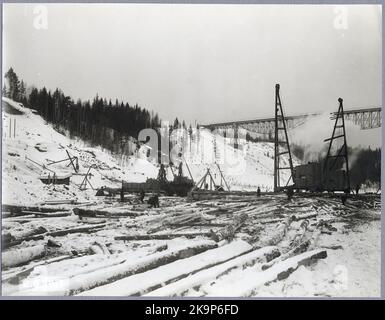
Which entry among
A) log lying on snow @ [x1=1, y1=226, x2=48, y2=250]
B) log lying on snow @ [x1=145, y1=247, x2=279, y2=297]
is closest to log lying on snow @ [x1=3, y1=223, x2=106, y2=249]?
log lying on snow @ [x1=1, y1=226, x2=48, y2=250]

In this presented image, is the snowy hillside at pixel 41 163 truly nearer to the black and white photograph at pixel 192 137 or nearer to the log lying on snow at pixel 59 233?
the black and white photograph at pixel 192 137

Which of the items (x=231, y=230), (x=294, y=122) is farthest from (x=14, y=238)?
(x=294, y=122)

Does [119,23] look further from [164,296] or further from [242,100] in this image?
[164,296]

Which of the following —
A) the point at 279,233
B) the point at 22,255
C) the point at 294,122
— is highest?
the point at 294,122

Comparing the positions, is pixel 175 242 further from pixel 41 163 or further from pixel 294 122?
pixel 294 122

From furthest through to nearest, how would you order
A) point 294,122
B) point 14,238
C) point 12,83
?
point 294,122
point 12,83
point 14,238

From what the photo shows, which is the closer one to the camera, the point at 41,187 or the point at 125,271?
the point at 125,271

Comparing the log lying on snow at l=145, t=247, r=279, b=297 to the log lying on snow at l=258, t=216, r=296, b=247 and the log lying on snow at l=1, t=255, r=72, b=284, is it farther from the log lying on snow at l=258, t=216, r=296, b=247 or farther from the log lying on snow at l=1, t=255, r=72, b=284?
the log lying on snow at l=1, t=255, r=72, b=284

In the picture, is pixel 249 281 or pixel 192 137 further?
pixel 192 137

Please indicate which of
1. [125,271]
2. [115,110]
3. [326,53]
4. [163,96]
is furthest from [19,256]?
[326,53]
